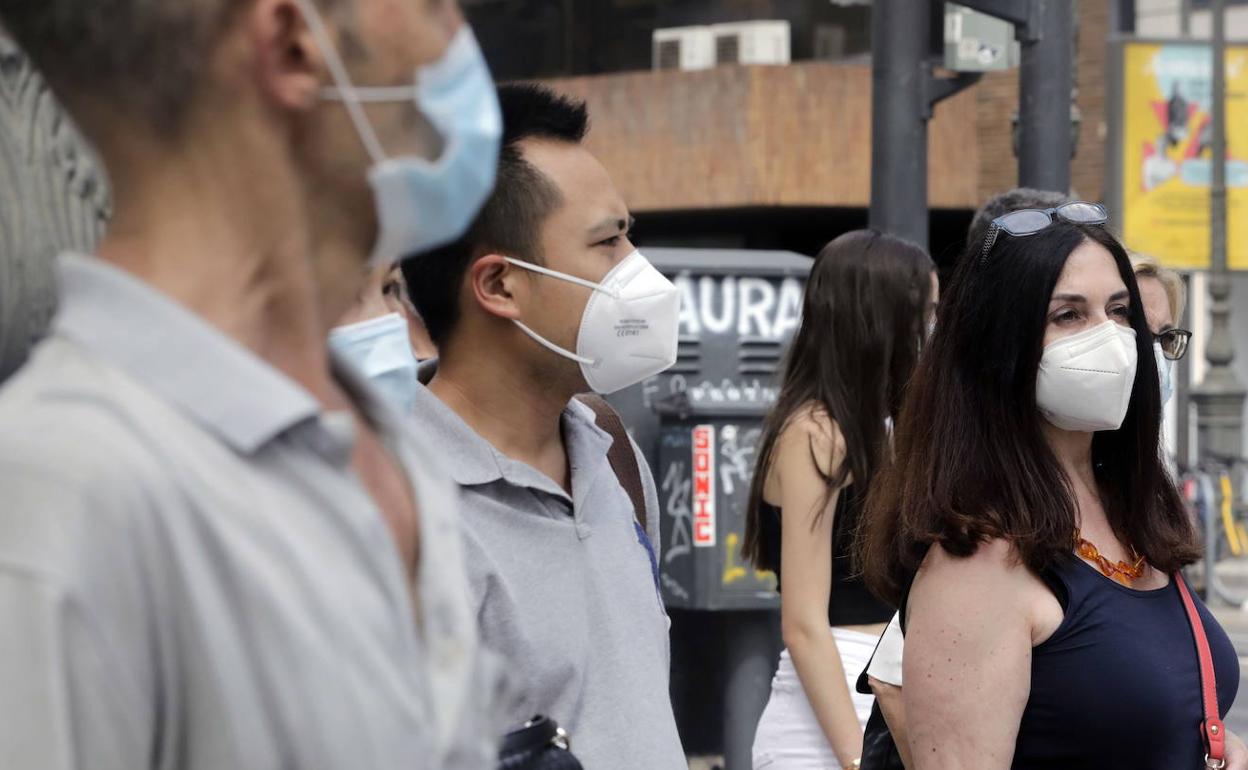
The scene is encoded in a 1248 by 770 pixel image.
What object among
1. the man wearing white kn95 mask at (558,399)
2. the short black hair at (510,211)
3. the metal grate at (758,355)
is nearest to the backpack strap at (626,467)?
the man wearing white kn95 mask at (558,399)

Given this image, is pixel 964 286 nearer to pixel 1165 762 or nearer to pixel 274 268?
pixel 1165 762

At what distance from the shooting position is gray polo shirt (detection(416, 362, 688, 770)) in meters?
2.44

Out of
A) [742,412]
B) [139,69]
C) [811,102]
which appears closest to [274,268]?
[139,69]

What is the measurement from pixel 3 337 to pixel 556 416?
1.26 m

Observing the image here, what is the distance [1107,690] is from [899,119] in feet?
13.0

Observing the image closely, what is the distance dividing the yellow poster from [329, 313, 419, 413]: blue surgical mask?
17.1 m

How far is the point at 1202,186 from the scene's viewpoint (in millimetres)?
19344

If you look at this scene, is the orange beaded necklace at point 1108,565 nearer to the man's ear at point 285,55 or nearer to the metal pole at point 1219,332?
the man's ear at point 285,55

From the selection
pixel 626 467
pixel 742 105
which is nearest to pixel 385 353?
pixel 626 467

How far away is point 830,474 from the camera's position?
13.4ft

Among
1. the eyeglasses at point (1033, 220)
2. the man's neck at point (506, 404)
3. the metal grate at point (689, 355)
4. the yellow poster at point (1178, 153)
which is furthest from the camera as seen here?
the yellow poster at point (1178, 153)

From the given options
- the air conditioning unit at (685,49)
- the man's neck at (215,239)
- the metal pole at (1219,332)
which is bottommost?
the metal pole at (1219,332)

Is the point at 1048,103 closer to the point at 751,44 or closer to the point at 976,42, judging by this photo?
the point at 976,42

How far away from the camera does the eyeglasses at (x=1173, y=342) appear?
14.1 ft
